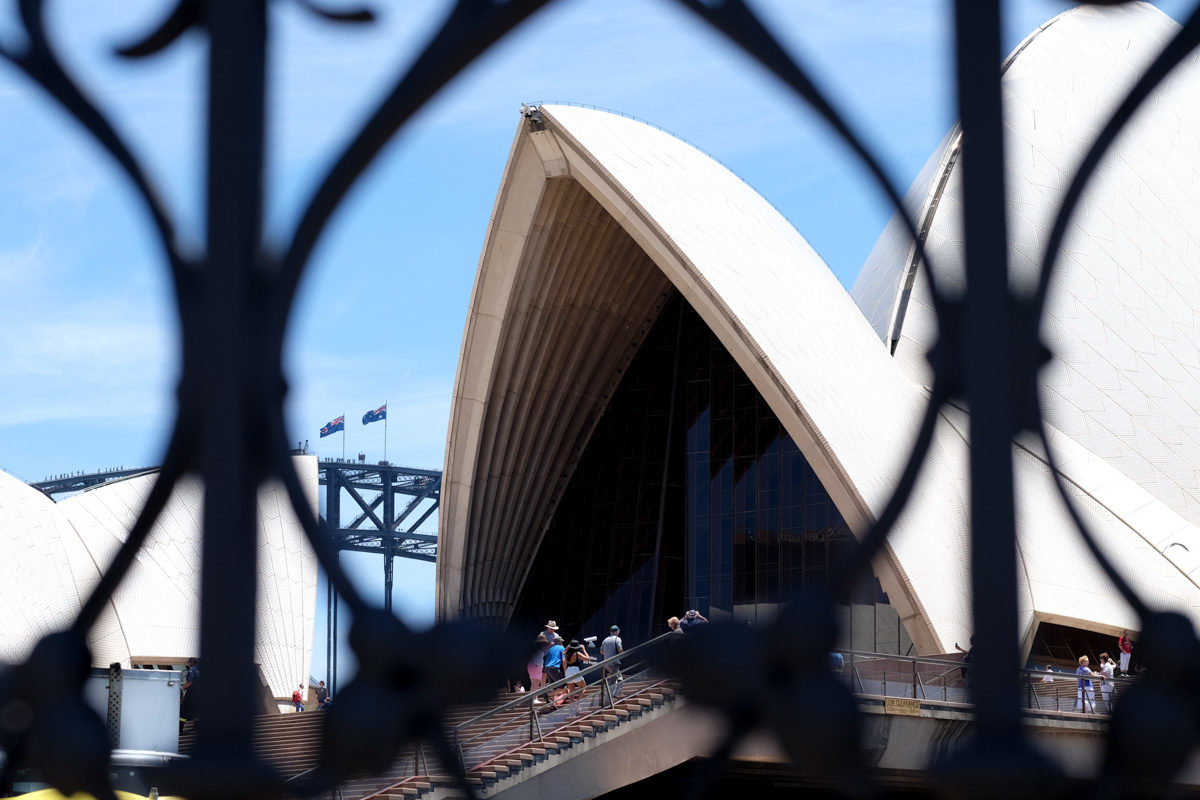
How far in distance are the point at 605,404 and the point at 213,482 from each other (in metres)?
26.7

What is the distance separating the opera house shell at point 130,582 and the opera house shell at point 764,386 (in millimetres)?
4909

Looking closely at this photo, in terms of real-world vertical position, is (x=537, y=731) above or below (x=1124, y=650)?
below

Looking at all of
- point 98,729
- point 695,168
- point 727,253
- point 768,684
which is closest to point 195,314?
point 98,729

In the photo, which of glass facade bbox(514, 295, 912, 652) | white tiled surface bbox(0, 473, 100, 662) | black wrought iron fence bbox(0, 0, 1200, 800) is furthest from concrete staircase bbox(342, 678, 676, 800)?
white tiled surface bbox(0, 473, 100, 662)

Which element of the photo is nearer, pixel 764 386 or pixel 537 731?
pixel 537 731

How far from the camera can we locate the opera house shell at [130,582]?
29922 millimetres

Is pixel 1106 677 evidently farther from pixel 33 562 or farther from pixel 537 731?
pixel 33 562

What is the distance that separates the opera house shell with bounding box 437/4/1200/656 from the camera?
818 inches

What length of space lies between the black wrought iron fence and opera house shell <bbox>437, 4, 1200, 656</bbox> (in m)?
18.3

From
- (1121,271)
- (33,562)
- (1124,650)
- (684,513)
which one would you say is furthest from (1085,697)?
(33,562)

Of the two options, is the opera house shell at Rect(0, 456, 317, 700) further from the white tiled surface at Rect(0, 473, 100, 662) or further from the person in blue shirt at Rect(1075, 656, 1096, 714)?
the person in blue shirt at Rect(1075, 656, 1096, 714)

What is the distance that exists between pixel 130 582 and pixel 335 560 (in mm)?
27774

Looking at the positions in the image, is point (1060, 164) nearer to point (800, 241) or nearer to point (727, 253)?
point (800, 241)

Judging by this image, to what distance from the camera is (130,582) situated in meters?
27.7
